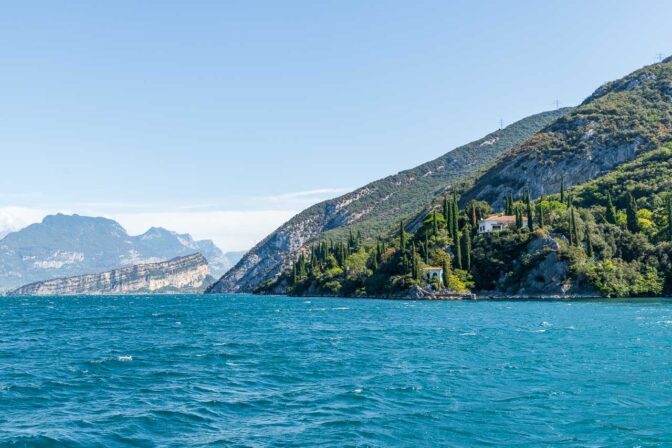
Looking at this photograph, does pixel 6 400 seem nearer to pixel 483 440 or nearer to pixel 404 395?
pixel 404 395

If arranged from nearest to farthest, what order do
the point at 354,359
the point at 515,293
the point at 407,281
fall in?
1. the point at 354,359
2. the point at 515,293
3. the point at 407,281

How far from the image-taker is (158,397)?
29.0 metres

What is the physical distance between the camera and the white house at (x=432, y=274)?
445ft

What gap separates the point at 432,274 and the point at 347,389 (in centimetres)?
10891

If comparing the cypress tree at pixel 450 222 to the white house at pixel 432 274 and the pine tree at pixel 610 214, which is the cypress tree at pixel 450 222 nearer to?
the white house at pixel 432 274

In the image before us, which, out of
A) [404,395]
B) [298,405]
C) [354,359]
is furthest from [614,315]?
[298,405]

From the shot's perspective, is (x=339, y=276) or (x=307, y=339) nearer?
(x=307, y=339)

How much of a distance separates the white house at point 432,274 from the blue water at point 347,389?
79.5m

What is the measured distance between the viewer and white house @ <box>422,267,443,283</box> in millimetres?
135625

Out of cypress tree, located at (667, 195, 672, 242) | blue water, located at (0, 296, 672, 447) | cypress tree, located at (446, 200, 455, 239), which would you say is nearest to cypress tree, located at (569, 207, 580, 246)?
cypress tree, located at (667, 195, 672, 242)

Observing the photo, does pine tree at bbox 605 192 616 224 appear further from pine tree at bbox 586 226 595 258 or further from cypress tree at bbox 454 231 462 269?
cypress tree at bbox 454 231 462 269

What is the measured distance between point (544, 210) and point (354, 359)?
377ft

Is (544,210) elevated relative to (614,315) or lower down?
elevated

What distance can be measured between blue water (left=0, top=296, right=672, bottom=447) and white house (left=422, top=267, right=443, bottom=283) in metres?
79.5
